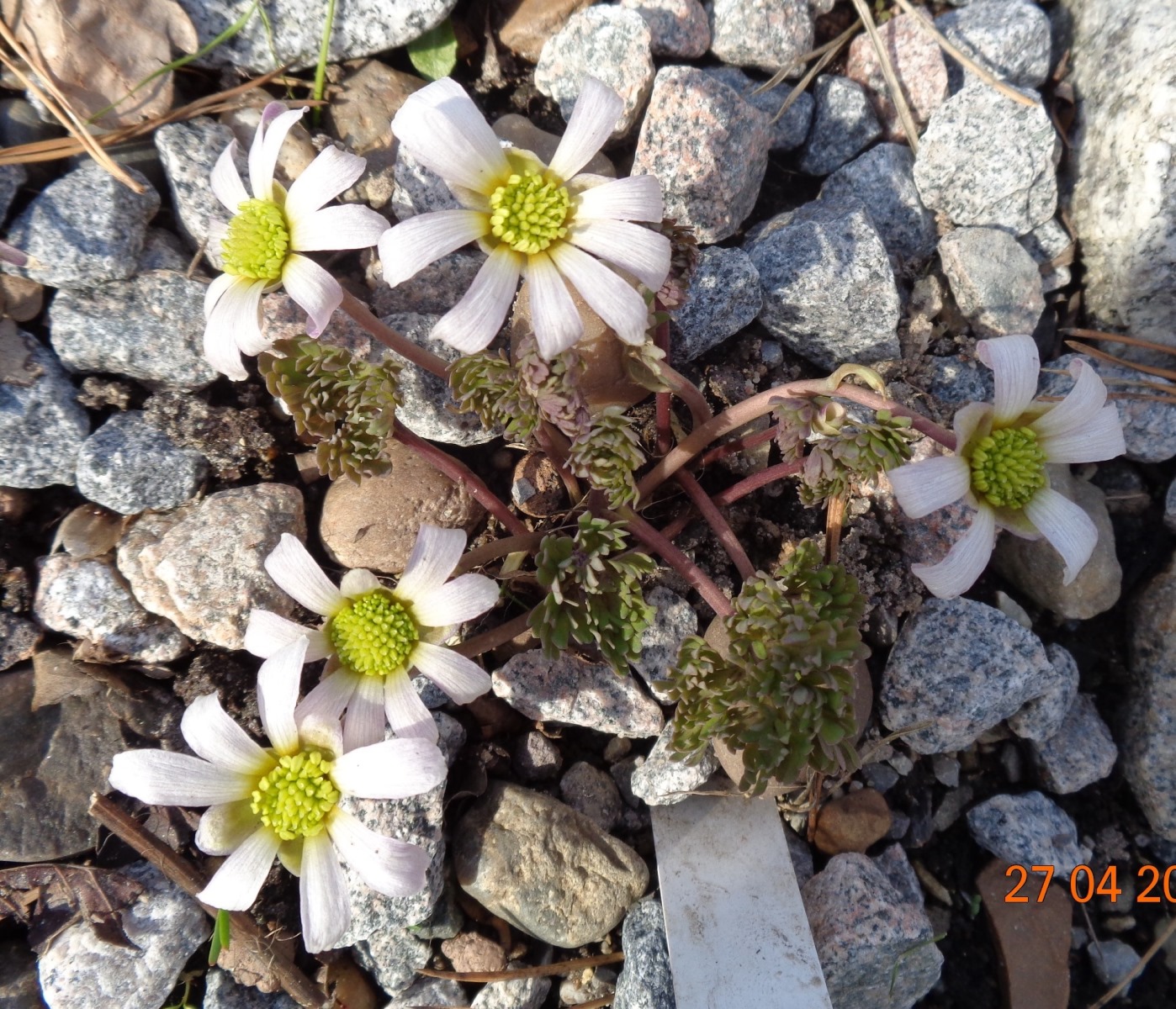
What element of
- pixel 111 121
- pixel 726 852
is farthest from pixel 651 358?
pixel 111 121

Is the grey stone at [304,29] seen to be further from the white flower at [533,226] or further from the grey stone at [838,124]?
the grey stone at [838,124]

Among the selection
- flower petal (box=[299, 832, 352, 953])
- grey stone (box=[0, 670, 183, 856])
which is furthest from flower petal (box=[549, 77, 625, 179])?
grey stone (box=[0, 670, 183, 856])

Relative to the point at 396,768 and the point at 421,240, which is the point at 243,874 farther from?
the point at 421,240

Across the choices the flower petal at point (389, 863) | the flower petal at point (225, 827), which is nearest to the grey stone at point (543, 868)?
the flower petal at point (389, 863)

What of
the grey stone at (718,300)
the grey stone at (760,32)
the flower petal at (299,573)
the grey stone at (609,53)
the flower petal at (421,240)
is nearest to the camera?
the flower petal at (421,240)

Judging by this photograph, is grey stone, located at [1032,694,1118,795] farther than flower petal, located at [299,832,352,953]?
Yes

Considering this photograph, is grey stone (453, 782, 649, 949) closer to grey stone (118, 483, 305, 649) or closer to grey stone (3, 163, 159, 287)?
grey stone (118, 483, 305, 649)
